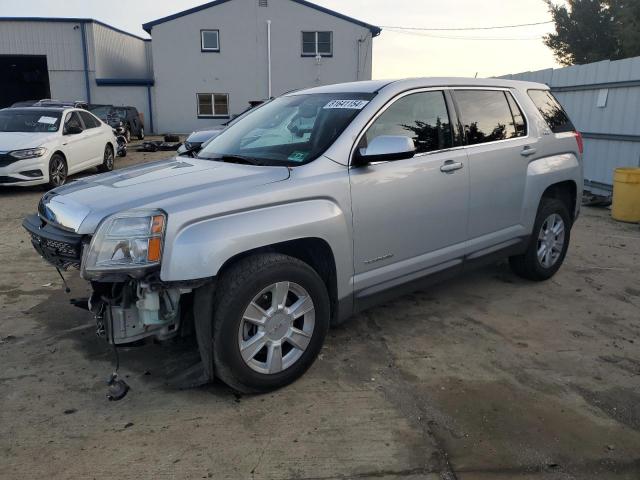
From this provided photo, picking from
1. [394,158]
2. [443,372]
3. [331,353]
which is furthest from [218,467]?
[394,158]

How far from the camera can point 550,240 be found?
5.29m

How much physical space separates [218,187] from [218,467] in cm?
149

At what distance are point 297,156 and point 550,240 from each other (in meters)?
3.02

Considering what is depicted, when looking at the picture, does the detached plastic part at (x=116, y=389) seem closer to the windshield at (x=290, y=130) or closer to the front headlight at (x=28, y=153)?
the windshield at (x=290, y=130)

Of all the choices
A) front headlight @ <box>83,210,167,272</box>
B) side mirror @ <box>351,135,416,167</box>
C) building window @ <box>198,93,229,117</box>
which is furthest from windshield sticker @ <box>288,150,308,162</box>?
building window @ <box>198,93,229,117</box>

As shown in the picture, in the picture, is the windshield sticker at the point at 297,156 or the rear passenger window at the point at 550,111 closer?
the windshield sticker at the point at 297,156

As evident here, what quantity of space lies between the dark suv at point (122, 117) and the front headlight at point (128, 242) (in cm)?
1936

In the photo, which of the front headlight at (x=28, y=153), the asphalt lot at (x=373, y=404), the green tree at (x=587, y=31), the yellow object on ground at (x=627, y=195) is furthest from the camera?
the green tree at (x=587, y=31)

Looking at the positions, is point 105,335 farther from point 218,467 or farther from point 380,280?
point 380,280

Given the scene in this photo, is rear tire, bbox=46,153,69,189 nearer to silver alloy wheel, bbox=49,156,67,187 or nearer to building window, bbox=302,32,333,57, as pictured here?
silver alloy wheel, bbox=49,156,67,187

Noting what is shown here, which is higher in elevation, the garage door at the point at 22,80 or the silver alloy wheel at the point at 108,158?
the garage door at the point at 22,80

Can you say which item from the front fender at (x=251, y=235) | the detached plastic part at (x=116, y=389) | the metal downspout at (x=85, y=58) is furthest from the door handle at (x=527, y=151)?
the metal downspout at (x=85, y=58)

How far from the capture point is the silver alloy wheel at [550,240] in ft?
17.1

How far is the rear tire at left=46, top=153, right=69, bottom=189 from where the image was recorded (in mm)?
10541
